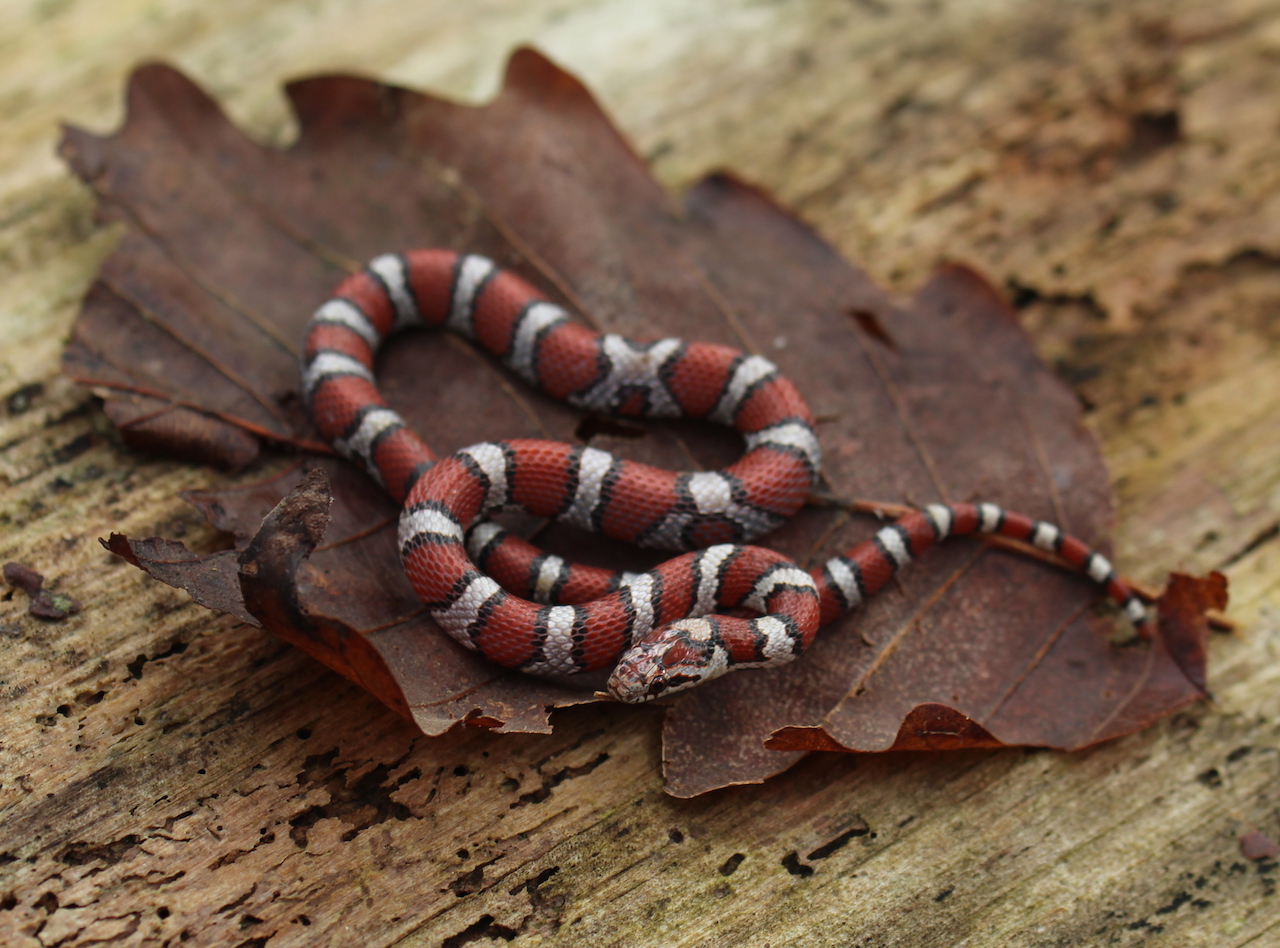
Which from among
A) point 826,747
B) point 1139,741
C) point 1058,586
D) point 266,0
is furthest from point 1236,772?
point 266,0

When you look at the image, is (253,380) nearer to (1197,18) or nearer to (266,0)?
(266,0)

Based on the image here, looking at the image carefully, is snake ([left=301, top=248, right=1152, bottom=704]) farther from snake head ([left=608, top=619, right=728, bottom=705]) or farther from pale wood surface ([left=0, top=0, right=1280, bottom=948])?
pale wood surface ([left=0, top=0, right=1280, bottom=948])

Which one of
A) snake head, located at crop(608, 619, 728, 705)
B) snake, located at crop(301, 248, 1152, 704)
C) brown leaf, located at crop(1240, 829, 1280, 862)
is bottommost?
brown leaf, located at crop(1240, 829, 1280, 862)

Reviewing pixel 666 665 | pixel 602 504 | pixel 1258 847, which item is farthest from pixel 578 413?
pixel 1258 847

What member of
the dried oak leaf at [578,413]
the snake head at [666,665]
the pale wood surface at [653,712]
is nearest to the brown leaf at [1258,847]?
the pale wood surface at [653,712]

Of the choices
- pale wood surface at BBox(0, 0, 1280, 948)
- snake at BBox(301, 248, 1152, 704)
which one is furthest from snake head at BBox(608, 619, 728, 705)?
pale wood surface at BBox(0, 0, 1280, 948)

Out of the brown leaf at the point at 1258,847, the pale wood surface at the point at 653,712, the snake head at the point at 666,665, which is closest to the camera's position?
the pale wood surface at the point at 653,712

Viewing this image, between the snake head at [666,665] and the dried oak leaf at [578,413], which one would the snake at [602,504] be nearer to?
the snake head at [666,665]
